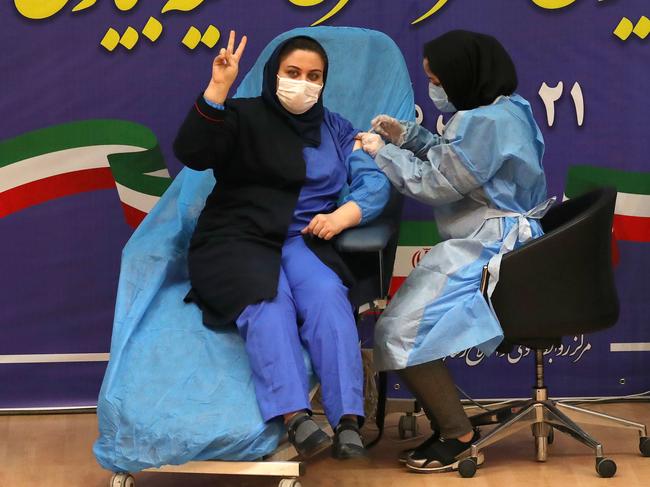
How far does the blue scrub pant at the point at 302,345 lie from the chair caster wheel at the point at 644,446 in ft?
3.44

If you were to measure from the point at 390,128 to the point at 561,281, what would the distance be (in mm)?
785

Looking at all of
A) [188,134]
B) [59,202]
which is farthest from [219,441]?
[59,202]

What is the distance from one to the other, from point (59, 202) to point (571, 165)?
2.04 meters

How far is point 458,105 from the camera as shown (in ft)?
12.8

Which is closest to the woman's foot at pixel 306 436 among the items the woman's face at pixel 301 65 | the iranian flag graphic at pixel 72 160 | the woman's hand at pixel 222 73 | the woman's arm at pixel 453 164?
the woman's arm at pixel 453 164

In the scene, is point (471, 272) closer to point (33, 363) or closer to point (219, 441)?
point (219, 441)

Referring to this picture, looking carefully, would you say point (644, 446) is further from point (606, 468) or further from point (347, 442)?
point (347, 442)

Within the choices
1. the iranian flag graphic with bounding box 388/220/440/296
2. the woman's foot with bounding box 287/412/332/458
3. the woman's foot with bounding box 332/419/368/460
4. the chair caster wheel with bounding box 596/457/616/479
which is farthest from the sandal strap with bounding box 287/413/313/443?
the iranian flag graphic with bounding box 388/220/440/296

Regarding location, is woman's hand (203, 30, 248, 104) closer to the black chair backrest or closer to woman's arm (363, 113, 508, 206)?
woman's arm (363, 113, 508, 206)

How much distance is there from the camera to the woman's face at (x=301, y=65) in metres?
3.87

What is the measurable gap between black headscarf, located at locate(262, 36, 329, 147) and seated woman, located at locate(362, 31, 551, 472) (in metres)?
0.26

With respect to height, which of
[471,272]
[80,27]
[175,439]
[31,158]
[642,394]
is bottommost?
[642,394]

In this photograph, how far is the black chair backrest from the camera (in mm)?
3670

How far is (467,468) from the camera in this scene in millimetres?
3709
